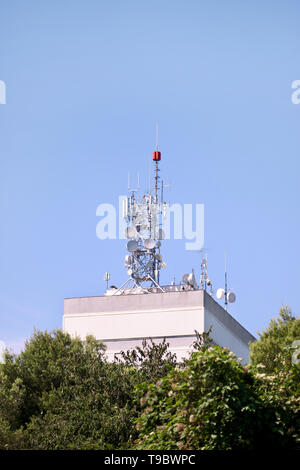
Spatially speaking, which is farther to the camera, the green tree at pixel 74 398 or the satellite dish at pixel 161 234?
the satellite dish at pixel 161 234

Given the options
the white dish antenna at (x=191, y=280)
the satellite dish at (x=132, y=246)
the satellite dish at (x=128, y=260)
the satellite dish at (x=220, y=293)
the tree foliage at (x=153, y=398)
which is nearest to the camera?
the tree foliage at (x=153, y=398)

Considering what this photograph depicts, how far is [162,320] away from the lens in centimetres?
6575

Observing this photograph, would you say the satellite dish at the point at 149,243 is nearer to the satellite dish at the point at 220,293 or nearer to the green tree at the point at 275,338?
the satellite dish at the point at 220,293

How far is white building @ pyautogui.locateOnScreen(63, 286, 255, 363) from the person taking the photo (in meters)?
64.9

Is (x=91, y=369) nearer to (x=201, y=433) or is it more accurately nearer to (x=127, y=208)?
(x=201, y=433)

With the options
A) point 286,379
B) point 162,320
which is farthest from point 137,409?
point 162,320

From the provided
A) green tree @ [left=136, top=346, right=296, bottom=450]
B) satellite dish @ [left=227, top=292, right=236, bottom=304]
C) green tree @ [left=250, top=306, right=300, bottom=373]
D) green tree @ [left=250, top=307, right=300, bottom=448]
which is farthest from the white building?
green tree @ [left=136, top=346, right=296, bottom=450]

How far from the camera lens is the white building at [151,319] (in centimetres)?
6494

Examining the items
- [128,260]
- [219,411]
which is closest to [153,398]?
[219,411]

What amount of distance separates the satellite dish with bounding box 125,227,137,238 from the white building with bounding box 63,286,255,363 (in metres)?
4.89

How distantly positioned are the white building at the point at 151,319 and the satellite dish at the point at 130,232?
489 cm

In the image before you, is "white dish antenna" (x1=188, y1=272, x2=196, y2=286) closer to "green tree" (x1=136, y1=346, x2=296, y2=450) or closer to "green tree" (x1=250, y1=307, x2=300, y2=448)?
"green tree" (x1=250, y1=307, x2=300, y2=448)

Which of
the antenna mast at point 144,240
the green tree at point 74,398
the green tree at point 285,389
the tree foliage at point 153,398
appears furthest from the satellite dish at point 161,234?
the green tree at point 285,389
